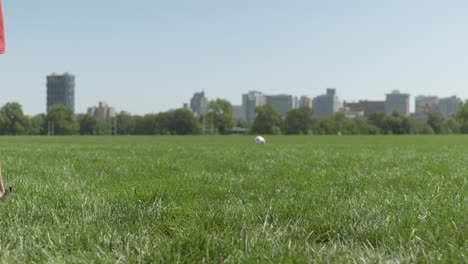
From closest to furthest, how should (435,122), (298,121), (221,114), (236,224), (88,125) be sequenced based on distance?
(236,224)
(221,114)
(298,121)
(435,122)
(88,125)

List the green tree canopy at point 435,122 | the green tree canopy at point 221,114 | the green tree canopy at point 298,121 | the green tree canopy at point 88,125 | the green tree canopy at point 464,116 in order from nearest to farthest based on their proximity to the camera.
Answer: the green tree canopy at point 464,116, the green tree canopy at point 221,114, the green tree canopy at point 298,121, the green tree canopy at point 435,122, the green tree canopy at point 88,125

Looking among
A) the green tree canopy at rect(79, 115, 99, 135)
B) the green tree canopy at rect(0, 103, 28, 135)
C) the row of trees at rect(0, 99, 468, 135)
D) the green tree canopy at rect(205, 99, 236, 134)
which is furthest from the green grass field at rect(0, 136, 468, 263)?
the green tree canopy at rect(79, 115, 99, 135)

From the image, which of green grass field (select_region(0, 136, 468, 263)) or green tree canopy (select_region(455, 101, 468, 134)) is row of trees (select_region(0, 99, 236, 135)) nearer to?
green tree canopy (select_region(455, 101, 468, 134))

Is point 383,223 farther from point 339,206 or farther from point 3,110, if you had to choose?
point 3,110

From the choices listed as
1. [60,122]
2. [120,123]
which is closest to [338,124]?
[120,123]

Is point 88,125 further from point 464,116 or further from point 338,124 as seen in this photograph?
point 464,116

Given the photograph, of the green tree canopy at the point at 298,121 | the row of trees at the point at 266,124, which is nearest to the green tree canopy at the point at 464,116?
the row of trees at the point at 266,124

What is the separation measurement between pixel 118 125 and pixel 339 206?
587 ft

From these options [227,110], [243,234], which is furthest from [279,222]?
[227,110]

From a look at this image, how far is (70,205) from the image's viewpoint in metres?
4.14

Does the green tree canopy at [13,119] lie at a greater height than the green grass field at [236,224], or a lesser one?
greater

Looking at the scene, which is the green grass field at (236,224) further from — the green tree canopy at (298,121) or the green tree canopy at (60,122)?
the green tree canopy at (60,122)

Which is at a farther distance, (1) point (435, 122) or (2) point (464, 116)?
(1) point (435, 122)

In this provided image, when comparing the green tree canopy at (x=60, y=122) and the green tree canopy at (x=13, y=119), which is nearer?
the green tree canopy at (x=13, y=119)
